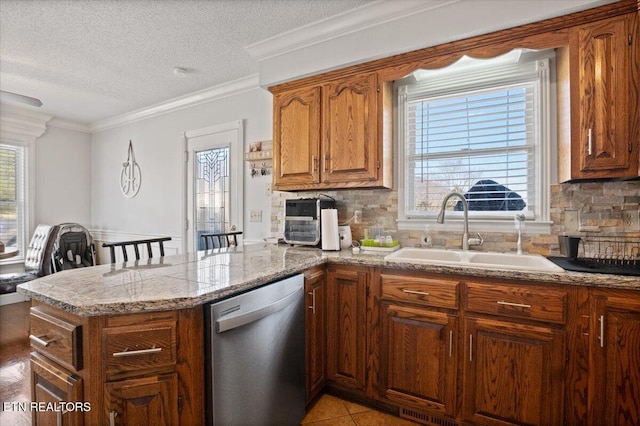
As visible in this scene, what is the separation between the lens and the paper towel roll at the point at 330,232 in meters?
2.31

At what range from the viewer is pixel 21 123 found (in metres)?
4.23

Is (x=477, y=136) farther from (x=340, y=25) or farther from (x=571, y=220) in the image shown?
(x=340, y=25)

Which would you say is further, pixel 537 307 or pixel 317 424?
pixel 317 424

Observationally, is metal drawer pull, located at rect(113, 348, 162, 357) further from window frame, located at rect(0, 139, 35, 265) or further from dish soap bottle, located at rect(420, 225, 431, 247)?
window frame, located at rect(0, 139, 35, 265)

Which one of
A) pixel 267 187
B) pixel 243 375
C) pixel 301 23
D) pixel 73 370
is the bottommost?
pixel 243 375

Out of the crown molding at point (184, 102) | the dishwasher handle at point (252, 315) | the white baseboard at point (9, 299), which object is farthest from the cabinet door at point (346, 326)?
the white baseboard at point (9, 299)

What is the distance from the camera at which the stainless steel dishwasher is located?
4.02 ft

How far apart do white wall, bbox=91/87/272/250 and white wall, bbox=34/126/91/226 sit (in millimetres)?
122

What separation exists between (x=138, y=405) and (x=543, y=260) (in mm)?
2125

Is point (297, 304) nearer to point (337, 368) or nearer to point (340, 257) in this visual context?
point (340, 257)

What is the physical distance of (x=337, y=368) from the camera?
2045 mm

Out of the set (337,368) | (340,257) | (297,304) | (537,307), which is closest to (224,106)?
(340,257)

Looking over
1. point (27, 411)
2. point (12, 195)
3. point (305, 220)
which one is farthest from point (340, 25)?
point (12, 195)

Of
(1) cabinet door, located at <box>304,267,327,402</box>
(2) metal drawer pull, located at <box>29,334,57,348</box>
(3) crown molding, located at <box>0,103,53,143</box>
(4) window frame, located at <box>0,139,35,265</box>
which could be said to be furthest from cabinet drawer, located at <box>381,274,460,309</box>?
(3) crown molding, located at <box>0,103,53,143</box>
